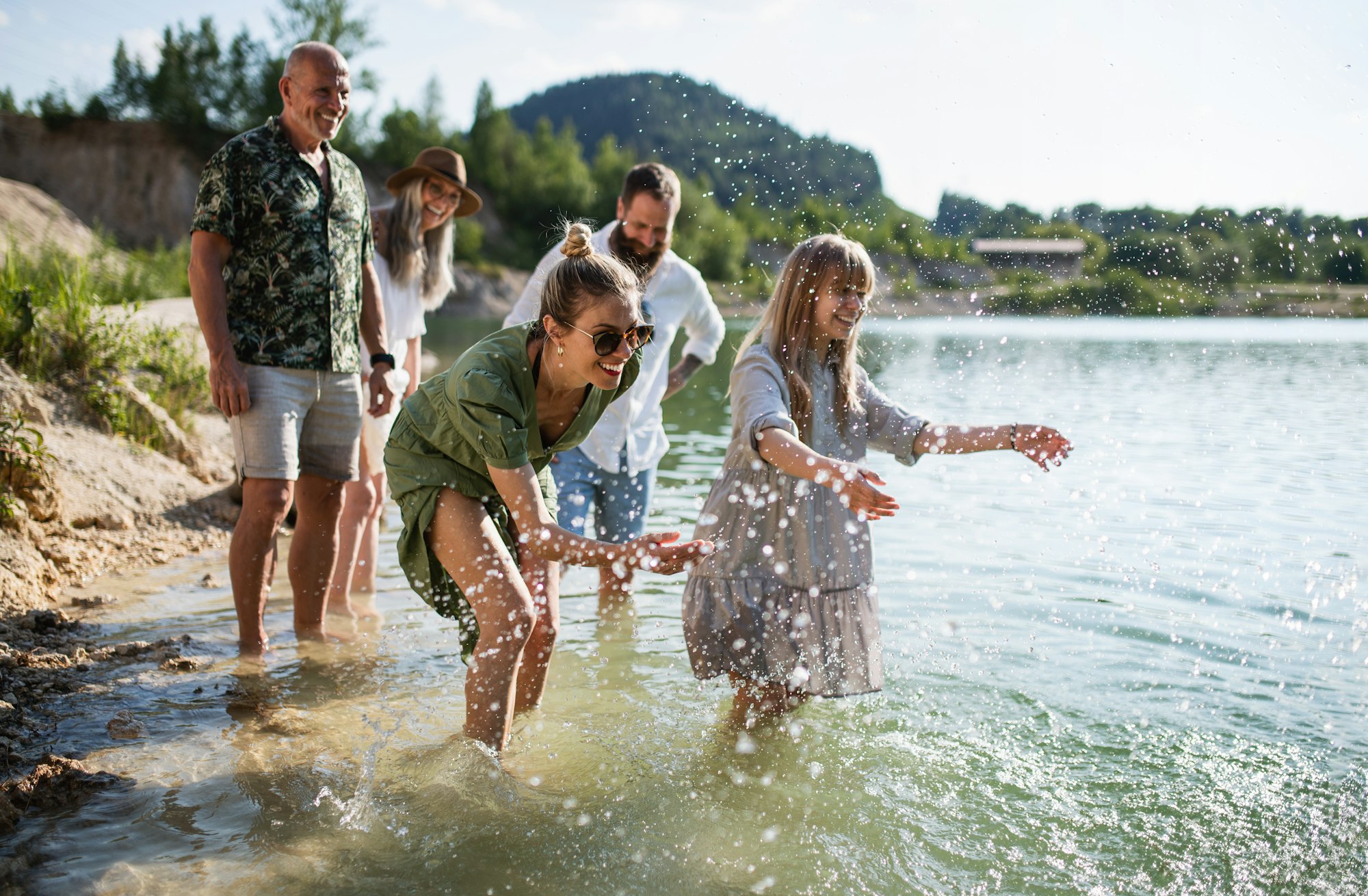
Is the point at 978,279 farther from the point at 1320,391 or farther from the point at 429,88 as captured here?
the point at 429,88

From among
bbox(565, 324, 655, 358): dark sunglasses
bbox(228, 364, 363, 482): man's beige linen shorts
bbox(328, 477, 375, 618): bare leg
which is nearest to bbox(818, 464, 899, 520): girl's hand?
bbox(565, 324, 655, 358): dark sunglasses

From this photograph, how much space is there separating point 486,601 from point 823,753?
51.3 inches

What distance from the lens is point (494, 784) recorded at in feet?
10.4

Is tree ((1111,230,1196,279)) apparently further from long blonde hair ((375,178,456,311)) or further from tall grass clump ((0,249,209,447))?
tall grass clump ((0,249,209,447))

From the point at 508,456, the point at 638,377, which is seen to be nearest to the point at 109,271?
the point at 638,377

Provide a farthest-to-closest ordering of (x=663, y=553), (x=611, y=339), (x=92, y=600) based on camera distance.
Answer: (x=92, y=600), (x=611, y=339), (x=663, y=553)

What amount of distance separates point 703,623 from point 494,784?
2.78 feet

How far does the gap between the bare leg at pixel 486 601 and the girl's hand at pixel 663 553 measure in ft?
1.85

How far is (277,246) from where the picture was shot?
4141 mm

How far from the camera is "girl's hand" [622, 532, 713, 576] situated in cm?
275

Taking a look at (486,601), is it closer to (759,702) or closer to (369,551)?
(759,702)

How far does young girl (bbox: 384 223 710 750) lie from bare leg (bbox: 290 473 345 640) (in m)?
1.14

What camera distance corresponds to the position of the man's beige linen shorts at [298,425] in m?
4.07

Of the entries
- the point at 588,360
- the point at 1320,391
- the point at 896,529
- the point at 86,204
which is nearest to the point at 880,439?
the point at 588,360
